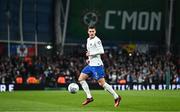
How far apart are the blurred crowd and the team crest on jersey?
3.48m

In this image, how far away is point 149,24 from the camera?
5188 centimetres

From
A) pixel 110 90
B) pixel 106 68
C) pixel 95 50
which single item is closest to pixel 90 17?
pixel 106 68

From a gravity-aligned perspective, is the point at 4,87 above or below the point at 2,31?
below

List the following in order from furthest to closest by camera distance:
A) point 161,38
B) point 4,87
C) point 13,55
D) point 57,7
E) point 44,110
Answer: point 161,38, point 57,7, point 13,55, point 4,87, point 44,110

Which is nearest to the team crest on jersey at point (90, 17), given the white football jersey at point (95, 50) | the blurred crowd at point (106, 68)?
the blurred crowd at point (106, 68)

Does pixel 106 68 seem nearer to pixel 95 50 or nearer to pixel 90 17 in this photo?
pixel 90 17

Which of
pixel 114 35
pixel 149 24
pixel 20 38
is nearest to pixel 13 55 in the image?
pixel 20 38

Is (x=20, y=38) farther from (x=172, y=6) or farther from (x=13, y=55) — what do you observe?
(x=172, y=6)

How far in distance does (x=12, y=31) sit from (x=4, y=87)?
11.7m

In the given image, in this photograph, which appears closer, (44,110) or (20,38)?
(44,110)

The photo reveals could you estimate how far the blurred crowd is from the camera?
129 feet

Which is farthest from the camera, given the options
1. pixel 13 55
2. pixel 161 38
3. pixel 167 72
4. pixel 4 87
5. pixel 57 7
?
pixel 161 38

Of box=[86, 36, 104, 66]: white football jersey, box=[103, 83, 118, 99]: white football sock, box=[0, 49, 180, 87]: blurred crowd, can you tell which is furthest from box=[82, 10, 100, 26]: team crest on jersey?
box=[103, 83, 118, 99]: white football sock

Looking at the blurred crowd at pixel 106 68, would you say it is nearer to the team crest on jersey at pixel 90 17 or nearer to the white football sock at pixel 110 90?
the team crest on jersey at pixel 90 17
